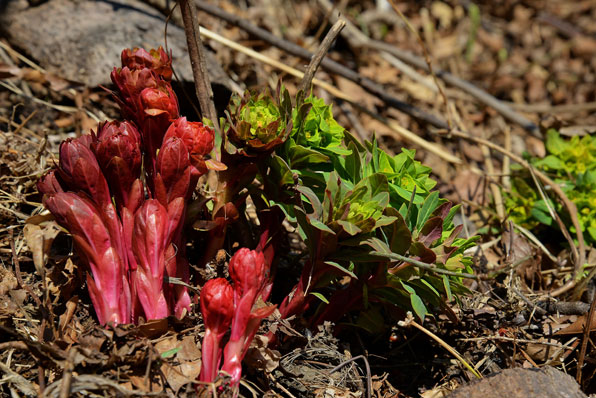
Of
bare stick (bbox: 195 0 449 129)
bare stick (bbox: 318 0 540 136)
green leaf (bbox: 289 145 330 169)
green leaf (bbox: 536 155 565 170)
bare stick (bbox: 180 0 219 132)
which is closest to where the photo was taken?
green leaf (bbox: 289 145 330 169)

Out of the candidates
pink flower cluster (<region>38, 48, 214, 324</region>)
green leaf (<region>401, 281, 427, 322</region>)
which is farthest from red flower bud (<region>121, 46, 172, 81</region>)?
green leaf (<region>401, 281, 427, 322</region>)

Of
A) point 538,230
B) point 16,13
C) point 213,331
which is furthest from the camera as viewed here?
point 16,13

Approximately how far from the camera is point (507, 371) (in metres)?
1.89

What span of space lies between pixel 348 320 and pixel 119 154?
1.19 meters

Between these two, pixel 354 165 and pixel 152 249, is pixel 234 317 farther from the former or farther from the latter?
pixel 354 165

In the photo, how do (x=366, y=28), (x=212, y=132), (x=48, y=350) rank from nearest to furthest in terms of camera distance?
(x=48, y=350), (x=212, y=132), (x=366, y=28)

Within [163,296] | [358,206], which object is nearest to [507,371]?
[358,206]

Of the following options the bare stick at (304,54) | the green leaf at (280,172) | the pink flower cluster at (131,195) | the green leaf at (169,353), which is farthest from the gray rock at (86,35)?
the green leaf at (169,353)

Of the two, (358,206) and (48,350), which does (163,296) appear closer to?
(48,350)

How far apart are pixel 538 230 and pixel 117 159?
2.43m

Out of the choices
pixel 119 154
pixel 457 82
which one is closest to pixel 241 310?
pixel 119 154

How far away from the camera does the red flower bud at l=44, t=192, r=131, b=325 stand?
5.62 ft

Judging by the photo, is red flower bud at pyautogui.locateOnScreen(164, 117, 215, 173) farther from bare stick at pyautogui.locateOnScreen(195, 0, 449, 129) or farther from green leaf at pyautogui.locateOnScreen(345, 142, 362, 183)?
bare stick at pyautogui.locateOnScreen(195, 0, 449, 129)

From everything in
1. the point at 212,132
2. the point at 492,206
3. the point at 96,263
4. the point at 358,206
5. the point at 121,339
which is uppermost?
→ the point at 212,132
